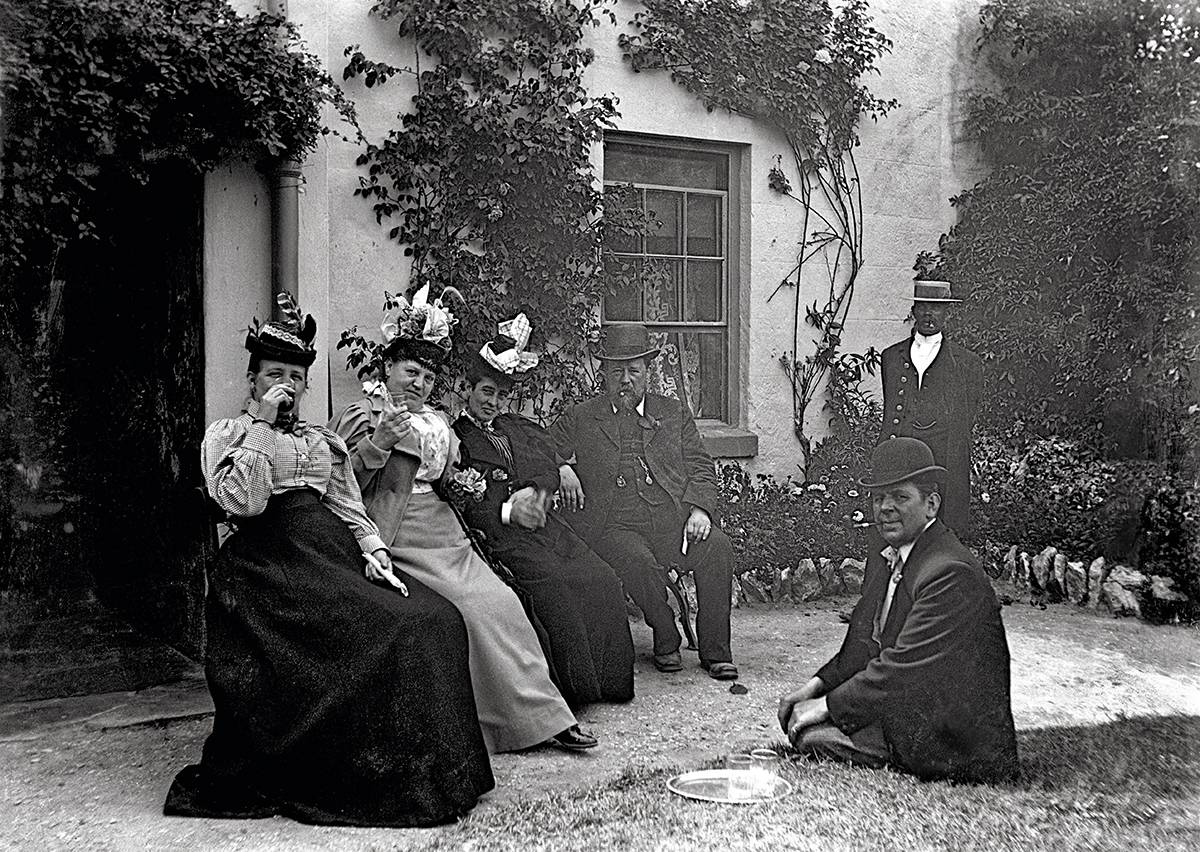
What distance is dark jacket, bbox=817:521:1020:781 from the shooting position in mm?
3992

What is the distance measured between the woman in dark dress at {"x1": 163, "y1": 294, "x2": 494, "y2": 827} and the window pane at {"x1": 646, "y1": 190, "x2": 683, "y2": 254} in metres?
3.71

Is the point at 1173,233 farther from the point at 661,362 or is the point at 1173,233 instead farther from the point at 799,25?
the point at 661,362

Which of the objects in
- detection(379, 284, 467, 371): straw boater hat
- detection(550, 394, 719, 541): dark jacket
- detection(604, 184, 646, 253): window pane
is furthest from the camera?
detection(604, 184, 646, 253): window pane

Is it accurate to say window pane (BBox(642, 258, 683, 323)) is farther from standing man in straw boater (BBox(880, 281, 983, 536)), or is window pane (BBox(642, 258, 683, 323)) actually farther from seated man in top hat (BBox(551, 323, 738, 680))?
standing man in straw boater (BBox(880, 281, 983, 536))

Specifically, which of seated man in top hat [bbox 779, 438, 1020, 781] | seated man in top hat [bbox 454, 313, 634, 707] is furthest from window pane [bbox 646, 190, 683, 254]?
seated man in top hat [bbox 779, 438, 1020, 781]

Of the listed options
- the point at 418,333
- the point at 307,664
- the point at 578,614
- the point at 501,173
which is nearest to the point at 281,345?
the point at 418,333

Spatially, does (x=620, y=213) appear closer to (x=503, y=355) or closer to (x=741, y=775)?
(x=503, y=355)

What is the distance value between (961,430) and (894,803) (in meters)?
2.82

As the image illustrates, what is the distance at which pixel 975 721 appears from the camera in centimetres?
402

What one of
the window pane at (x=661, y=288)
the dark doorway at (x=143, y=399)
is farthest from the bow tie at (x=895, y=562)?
the window pane at (x=661, y=288)

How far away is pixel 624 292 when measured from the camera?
7.38 metres

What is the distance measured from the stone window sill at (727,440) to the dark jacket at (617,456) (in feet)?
4.77

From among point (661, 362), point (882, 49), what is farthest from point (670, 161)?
point (882, 49)

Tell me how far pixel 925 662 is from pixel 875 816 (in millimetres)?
542
